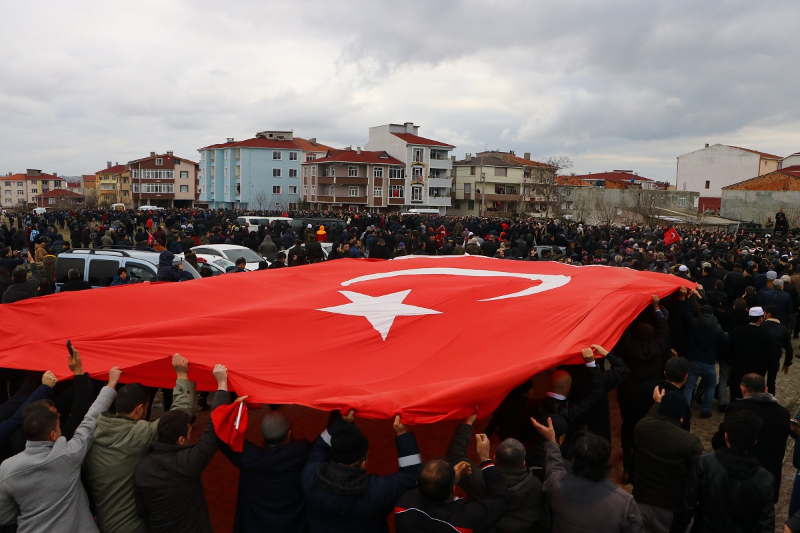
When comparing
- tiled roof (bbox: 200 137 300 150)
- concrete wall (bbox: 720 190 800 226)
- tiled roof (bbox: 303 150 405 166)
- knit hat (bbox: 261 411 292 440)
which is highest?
tiled roof (bbox: 200 137 300 150)

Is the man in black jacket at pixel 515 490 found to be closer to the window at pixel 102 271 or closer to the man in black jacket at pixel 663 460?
the man in black jacket at pixel 663 460

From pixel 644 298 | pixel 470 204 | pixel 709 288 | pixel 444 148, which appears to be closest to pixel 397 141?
pixel 444 148

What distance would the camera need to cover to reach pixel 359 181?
2736 inches

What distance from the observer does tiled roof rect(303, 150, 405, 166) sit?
6856 centimetres

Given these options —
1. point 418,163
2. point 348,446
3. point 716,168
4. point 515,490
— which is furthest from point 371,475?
point 716,168

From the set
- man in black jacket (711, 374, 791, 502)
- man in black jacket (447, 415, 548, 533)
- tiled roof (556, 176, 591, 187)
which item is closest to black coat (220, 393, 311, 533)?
man in black jacket (447, 415, 548, 533)

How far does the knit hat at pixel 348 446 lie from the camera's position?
379cm

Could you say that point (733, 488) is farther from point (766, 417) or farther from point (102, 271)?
point (102, 271)

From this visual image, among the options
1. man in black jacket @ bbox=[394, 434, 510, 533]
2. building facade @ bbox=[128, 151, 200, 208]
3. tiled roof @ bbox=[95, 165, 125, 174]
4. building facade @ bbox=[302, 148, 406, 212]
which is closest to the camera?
man in black jacket @ bbox=[394, 434, 510, 533]

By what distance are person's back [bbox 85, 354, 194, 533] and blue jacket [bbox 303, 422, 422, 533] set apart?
48.9 inches

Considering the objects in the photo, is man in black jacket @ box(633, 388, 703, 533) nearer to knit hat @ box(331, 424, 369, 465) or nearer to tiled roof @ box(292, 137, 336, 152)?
knit hat @ box(331, 424, 369, 465)

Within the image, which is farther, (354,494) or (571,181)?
(571,181)

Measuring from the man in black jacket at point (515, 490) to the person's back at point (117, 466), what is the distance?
2.28 metres

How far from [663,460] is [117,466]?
404cm
